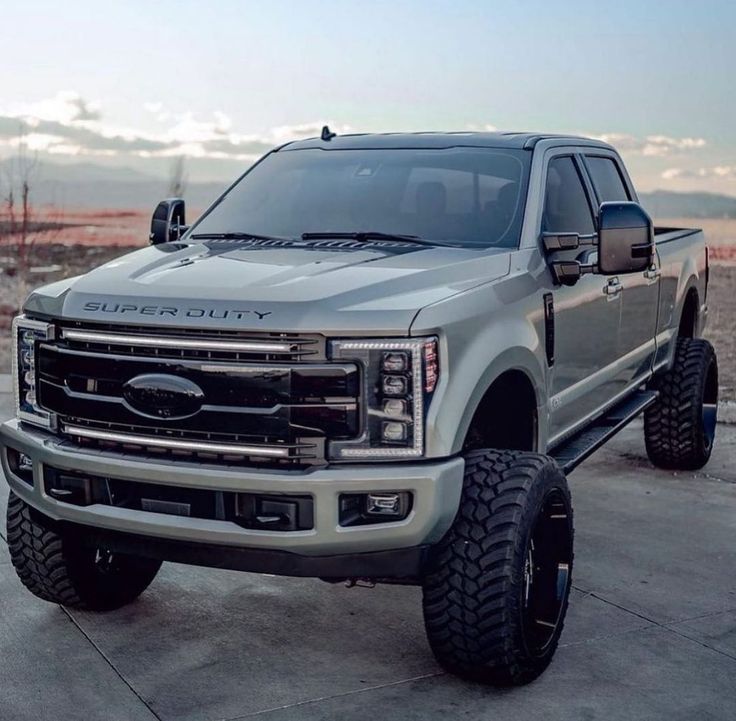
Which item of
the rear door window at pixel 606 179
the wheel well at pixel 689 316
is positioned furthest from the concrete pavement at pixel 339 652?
the wheel well at pixel 689 316

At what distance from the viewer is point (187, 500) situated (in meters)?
3.87

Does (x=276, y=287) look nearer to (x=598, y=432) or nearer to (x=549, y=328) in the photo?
(x=549, y=328)

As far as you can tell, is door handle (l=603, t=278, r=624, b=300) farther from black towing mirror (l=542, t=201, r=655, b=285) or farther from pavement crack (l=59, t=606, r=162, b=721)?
pavement crack (l=59, t=606, r=162, b=721)

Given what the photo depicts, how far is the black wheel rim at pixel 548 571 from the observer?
4.23m

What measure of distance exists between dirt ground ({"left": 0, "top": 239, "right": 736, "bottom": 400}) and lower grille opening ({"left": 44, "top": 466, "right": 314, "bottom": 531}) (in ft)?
28.7

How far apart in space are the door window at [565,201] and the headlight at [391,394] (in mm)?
1670

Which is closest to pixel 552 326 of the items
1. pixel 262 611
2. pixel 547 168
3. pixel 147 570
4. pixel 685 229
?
pixel 547 168

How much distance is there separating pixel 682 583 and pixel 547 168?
2027mm

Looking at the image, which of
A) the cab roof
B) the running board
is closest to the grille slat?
the running board

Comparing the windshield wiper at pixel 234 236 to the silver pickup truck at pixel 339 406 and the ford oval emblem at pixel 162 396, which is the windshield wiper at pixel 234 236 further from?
the ford oval emblem at pixel 162 396

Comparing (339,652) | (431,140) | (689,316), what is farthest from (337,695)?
(689,316)

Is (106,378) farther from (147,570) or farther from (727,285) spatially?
(727,285)

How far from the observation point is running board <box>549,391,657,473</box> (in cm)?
520

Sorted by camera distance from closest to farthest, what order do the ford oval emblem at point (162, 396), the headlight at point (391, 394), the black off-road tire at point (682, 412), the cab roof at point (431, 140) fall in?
the headlight at point (391, 394) < the ford oval emblem at point (162, 396) < the cab roof at point (431, 140) < the black off-road tire at point (682, 412)
